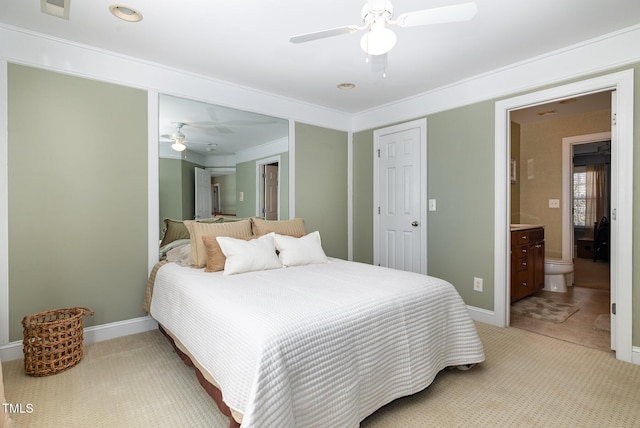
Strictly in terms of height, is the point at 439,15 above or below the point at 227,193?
above

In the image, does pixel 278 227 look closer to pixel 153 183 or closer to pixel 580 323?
pixel 153 183

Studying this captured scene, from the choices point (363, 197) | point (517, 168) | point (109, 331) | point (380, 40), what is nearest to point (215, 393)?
point (109, 331)

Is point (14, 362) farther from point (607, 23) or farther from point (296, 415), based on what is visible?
point (607, 23)

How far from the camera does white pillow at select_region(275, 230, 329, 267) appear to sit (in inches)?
114

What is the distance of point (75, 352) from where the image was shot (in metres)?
2.37

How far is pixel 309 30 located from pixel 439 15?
111 cm

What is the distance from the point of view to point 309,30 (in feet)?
7.91

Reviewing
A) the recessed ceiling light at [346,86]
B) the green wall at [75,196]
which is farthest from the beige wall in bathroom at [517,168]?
the green wall at [75,196]

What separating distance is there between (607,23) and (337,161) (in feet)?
9.43

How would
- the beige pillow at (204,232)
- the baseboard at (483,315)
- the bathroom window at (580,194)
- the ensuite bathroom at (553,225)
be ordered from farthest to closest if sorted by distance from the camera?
the bathroom window at (580,194)
the ensuite bathroom at (553,225)
the baseboard at (483,315)
the beige pillow at (204,232)

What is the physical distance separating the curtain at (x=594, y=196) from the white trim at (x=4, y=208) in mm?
8666

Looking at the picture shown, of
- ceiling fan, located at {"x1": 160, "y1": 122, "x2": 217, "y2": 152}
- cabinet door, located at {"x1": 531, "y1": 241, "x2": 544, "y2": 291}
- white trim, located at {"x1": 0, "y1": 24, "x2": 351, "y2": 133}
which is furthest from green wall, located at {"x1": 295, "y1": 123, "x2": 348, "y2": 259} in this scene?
cabinet door, located at {"x1": 531, "y1": 241, "x2": 544, "y2": 291}

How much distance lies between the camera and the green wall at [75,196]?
8.02 ft

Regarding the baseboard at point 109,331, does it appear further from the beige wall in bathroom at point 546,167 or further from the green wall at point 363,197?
the beige wall in bathroom at point 546,167
